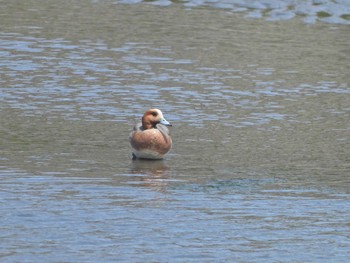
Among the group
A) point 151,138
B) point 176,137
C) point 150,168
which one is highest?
point 151,138

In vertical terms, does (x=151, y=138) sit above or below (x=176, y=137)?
above

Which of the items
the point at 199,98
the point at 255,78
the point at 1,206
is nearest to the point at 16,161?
the point at 1,206

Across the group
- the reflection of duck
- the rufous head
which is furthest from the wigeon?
the reflection of duck

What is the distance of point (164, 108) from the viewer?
19500 mm

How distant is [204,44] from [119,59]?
275 centimetres

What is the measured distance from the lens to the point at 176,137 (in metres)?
17.4

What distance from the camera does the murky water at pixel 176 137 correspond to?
460 inches

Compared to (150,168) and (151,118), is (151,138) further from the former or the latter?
(150,168)

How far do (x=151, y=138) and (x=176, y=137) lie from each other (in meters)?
1.44

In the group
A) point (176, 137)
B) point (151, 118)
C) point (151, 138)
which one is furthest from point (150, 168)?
point (176, 137)

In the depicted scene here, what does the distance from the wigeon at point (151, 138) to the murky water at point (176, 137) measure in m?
0.17

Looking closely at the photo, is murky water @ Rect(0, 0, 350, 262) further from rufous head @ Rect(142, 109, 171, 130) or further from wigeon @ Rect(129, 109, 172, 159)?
rufous head @ Rect(142, 109, 171, 130)

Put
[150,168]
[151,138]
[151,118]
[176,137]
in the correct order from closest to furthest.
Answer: [150,168] → [151,138] → [151,118] → [176,137]

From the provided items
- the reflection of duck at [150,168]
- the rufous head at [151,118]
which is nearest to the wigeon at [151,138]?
the rufous head at [151,118]
